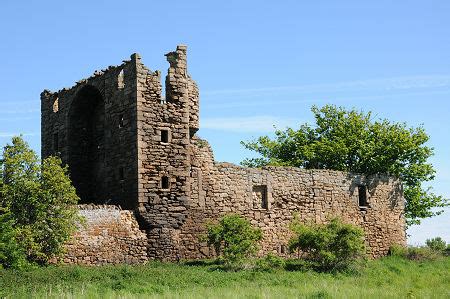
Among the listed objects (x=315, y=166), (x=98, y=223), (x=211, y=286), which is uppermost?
(x=315, y=166)

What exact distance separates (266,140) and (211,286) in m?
26.7

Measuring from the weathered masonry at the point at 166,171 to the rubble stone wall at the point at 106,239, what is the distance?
1.46ft

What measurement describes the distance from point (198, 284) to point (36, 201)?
6090 millimetres

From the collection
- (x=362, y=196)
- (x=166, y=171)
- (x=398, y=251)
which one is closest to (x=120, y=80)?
(x=166, y=171)

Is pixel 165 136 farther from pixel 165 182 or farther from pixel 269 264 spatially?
pixel 269 264

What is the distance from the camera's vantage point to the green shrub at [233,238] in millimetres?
26422

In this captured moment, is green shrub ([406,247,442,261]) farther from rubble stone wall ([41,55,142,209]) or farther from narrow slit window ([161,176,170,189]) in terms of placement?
rubble stone wall ([41,55,142,209])

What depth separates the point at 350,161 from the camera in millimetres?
43656

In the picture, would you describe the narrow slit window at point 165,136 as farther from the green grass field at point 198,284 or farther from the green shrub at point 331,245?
the green shrub at point 331,245

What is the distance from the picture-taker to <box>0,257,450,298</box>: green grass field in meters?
19.7

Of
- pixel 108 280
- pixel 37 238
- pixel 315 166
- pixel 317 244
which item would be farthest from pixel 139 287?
pixel 315 166

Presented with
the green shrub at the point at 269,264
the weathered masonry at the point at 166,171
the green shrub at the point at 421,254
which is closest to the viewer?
the green shrub at the point at 269,264

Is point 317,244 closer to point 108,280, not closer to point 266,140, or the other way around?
point 108,280

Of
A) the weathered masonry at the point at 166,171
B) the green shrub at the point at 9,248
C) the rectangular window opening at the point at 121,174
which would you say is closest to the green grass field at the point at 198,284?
the green shrub at the point at 9,248
